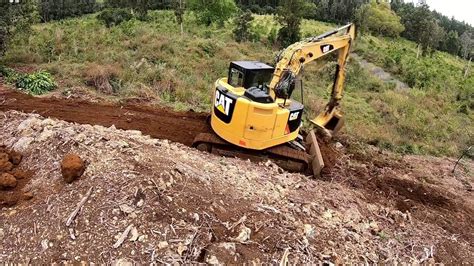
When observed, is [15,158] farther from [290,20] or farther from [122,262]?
[290,20]

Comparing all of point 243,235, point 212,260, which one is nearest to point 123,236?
point 212,260

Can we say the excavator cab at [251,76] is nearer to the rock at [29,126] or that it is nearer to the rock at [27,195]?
the rock at [29,126]

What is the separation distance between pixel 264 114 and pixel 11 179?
402 centimetres

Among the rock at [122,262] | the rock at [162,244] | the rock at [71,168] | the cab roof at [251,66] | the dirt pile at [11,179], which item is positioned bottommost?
the dirt pile at [11,179]

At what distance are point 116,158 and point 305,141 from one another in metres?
5.00

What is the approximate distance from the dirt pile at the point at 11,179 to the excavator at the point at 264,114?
3.25 meters

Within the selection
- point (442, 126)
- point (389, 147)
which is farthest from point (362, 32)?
point (389, 147)

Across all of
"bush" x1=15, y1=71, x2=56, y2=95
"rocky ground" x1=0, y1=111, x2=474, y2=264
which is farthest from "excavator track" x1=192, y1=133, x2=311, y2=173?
"bush" x1=15, y1=71, x2=56, y2=95

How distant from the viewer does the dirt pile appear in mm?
5443

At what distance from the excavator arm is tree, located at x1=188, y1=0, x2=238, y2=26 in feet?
66.9

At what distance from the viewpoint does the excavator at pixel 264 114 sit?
308 inches

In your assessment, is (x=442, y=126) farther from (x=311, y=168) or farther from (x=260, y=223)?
(x=260, y=223)

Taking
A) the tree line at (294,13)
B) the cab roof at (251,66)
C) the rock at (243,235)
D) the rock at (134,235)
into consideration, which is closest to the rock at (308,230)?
the rock at (243,235)

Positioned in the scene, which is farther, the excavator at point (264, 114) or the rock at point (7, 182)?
the excavator at point (264, 114)
